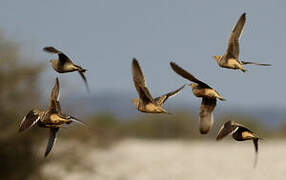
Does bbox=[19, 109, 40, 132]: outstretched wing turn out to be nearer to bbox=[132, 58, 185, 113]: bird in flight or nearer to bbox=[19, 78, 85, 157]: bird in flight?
bbox=[19, 78, 85, 157]: bird in flight

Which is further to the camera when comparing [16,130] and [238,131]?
[16,130]

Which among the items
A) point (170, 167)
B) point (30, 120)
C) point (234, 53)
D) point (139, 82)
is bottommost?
point (170, 167)

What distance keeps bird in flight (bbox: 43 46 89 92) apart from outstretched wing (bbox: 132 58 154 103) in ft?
1.06

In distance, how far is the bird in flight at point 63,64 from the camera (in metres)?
2.72

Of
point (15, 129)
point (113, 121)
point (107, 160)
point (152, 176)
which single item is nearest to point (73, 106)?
point (15, 129)

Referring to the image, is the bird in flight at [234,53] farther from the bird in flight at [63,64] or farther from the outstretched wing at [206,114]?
→ the bird in flight at [63,64]

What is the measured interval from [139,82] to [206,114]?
306 mm

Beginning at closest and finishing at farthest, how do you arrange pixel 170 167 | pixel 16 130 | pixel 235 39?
pixel 235 39
pixel 16 130
pixel 170 167

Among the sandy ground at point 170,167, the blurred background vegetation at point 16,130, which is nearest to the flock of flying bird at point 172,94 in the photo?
the blurred background vegetation at point 16,130

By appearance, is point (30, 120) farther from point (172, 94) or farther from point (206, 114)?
point (206, 114)

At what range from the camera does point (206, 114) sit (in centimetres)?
257

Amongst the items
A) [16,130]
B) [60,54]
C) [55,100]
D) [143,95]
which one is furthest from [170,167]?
[143,95]

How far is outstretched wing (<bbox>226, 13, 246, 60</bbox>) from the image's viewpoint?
9.12ft

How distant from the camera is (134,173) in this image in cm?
2097
